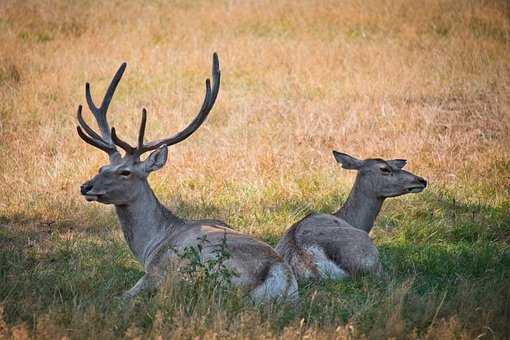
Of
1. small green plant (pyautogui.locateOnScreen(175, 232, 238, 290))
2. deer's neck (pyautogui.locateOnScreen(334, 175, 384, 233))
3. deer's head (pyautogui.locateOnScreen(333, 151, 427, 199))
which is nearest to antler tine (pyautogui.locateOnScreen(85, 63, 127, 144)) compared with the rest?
small green plant (pyautogui.locateOnScreen(175, 232, 238, 290))

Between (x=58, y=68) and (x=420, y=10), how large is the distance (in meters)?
8.53

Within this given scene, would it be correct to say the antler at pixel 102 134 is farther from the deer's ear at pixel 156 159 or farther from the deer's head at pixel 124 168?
the deer's ear at pixel 156 159

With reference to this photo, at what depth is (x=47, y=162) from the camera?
10.2 meters

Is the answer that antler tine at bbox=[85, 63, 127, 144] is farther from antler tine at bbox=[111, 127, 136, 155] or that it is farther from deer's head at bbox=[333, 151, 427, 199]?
deer's head at bbox=[333, 151, 427, 199]

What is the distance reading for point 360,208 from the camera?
8.23 metres

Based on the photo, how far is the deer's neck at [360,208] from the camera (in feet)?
26.9

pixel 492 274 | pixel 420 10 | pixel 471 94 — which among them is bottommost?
pixel 492 274

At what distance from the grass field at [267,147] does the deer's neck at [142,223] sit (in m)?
0.27

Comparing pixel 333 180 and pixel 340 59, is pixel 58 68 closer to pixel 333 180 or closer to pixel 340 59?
pixel 340 59

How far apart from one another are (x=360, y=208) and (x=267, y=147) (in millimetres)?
2742

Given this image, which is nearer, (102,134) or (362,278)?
(362,278)

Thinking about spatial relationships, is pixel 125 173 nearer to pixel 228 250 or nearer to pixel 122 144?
pixel 122 144

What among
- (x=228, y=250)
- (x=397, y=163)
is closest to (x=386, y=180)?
(x=397, y=163)

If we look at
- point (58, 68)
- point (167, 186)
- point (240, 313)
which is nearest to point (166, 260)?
point (240, 313)
